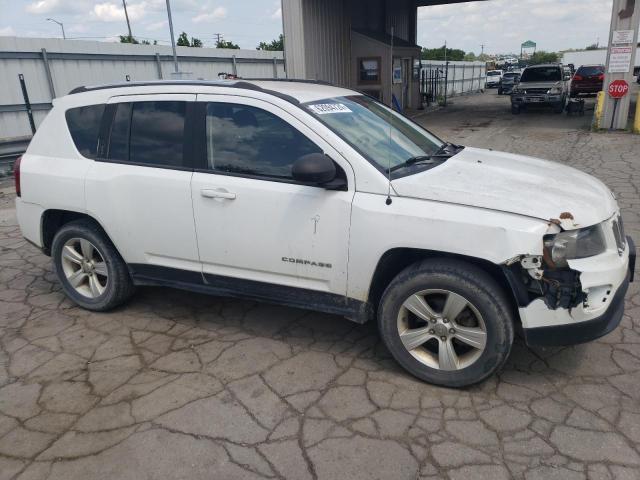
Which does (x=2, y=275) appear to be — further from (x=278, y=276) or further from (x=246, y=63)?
(x=246, y=63)

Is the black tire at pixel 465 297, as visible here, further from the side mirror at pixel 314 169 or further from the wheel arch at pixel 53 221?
the wheel arch at pixel 53 221

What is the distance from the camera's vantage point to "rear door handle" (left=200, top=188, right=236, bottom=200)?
A: 3.39 m

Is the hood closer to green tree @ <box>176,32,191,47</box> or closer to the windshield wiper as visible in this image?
the windshield wiper

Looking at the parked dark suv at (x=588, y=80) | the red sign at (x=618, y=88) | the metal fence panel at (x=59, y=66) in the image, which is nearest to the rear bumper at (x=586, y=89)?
the parked dark suv at (x=588, y=80)

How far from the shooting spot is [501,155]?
3973 millimetres

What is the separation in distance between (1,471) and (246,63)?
18.7 m

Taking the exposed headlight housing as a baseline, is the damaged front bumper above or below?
below

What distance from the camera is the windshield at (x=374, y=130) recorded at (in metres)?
→ 3.28

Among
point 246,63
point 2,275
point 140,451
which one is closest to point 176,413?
point 140,451

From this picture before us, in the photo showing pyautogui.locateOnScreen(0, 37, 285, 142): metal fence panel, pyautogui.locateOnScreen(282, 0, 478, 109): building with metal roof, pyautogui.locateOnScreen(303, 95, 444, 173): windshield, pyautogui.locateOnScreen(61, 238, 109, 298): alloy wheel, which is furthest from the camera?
pyautogui.locateOnScreen(282, 0, 478, 109): building with metal roof

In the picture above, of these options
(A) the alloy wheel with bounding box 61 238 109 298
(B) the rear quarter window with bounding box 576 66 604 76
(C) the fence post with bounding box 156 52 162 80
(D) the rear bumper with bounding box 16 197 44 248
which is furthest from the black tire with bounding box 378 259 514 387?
(B) the rear quarter window with bounding box 576 66 604 76

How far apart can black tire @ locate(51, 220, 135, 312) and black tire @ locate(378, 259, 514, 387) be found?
222cm

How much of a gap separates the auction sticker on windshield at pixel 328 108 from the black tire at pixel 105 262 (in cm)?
201

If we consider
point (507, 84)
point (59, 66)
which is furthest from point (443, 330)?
point (507, 84)
